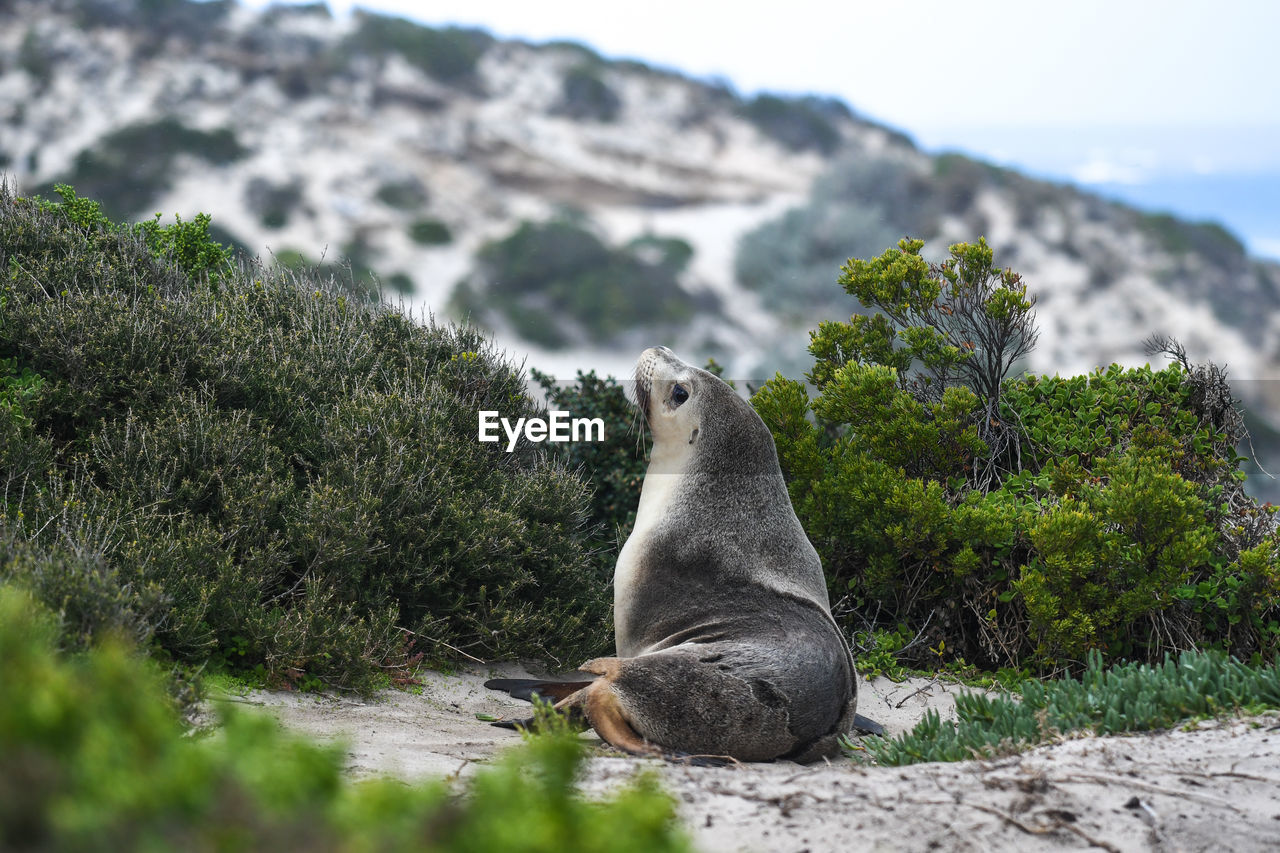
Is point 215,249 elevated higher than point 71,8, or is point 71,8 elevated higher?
point 71,8

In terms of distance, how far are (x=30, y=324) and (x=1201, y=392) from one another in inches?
302

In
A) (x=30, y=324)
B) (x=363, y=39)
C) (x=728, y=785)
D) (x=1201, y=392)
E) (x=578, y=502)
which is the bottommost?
(x=728, y=785)

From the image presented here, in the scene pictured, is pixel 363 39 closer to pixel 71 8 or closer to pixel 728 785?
pixel 71 8

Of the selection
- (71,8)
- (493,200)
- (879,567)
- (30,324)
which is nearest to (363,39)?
(493,200)

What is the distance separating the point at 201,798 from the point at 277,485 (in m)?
4.51

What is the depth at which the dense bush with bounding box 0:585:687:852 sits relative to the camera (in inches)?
57.7

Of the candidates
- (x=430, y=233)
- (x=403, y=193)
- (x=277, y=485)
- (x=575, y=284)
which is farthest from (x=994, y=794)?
(x=403, y=193)

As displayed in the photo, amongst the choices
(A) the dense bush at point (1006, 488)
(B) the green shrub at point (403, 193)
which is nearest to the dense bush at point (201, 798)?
(A) the dense bush at point (1006, 488)

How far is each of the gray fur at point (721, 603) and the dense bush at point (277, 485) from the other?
155 centimetres

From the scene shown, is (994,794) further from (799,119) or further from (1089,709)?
(799,119)

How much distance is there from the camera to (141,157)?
Answer: 25859 millimetres

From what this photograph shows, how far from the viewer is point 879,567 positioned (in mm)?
6695

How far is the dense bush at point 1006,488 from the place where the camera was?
600cm

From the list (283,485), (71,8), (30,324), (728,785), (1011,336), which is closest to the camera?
(728,785)
